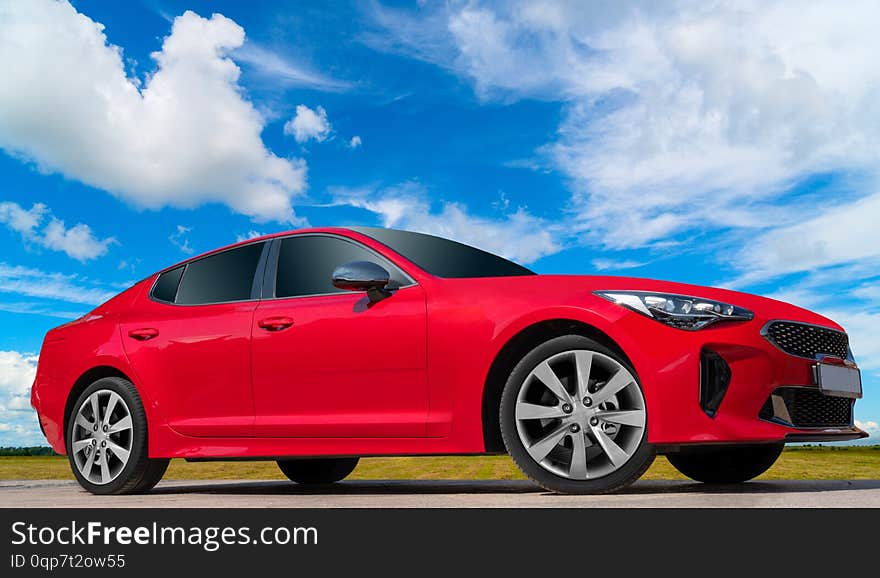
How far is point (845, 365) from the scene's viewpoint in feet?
18.2

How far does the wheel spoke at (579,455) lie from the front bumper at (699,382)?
1.18ft

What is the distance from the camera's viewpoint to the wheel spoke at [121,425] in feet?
21.9

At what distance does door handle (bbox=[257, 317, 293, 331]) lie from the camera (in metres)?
5.91

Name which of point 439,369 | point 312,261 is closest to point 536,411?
point 439,369

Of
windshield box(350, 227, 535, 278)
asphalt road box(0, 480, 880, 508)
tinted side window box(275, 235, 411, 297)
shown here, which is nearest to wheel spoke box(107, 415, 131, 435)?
asphalt road box(0, 480, 880, 508)

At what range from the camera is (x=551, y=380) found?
16.2 ft

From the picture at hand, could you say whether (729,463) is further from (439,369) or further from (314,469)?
(314,469)

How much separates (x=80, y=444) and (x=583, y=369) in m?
4.11

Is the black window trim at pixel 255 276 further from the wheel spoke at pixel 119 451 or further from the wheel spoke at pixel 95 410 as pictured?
the wheel spoke at pixel 119 451

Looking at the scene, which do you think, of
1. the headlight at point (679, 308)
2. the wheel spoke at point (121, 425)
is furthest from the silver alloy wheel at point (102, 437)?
the headlight at point (679, 308)
